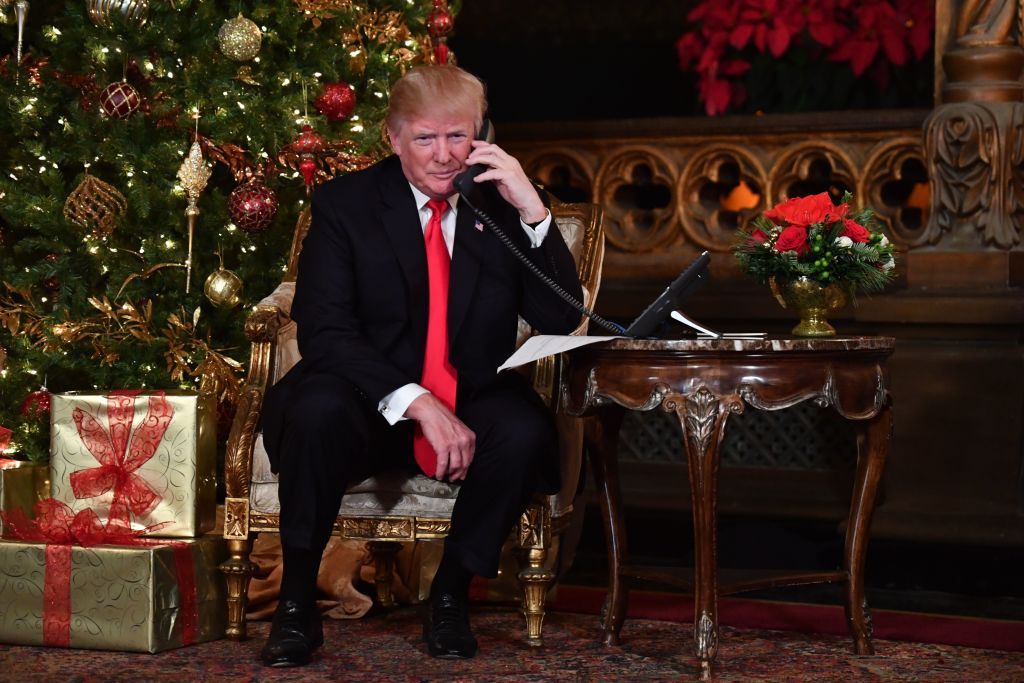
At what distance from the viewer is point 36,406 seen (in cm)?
457

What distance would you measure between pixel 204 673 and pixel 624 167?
322 cm

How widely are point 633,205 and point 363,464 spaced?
2.88 metres

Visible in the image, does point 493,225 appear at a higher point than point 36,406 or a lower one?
higher

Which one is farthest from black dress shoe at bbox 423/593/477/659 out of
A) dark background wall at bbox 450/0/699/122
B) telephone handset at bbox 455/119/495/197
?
dark background wall at bbox 450/0/699/122

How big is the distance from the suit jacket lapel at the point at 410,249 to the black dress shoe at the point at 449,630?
26.8 inches

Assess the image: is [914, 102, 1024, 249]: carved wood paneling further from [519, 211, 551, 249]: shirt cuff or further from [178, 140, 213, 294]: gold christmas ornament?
[178, 140, 213, 294]: gold christmas ornament

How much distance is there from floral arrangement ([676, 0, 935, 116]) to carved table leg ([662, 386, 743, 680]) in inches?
124

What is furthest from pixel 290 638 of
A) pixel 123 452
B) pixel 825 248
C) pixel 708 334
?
pixel 825 248

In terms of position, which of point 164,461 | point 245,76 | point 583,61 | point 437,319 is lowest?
point 164,461

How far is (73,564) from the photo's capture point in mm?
3826

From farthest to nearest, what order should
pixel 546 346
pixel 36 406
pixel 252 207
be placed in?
pixel 252 207
pixel 36 406
pixel 546 346

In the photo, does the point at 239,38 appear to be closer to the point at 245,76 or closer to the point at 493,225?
the point at 245,76

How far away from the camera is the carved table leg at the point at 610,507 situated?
3906 mm

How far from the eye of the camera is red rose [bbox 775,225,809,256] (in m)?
3.71
